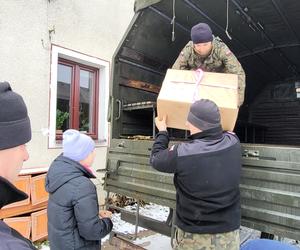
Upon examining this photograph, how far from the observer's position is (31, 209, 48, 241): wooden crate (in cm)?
444

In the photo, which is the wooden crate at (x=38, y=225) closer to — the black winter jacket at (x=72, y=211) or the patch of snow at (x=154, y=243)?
the patch of snow at (x=154, y=243)

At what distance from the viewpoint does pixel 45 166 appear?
506 centimetres

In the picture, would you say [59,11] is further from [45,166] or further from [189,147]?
[189,147]

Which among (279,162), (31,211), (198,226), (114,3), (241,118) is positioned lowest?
(31,211)

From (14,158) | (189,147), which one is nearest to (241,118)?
(189,147)

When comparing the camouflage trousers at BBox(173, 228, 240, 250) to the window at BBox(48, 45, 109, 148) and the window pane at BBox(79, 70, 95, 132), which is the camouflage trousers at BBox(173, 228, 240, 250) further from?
the window pane at BBox(79, 70, 95, 132)

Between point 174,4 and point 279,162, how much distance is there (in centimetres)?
194

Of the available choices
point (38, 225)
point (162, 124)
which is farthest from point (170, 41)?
point (38, 225)

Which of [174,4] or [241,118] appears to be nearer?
[174,4]

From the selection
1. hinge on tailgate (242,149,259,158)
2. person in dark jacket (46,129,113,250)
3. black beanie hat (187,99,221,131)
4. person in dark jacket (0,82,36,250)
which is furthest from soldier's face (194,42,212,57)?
person in dark jacket (0,82,36,250)

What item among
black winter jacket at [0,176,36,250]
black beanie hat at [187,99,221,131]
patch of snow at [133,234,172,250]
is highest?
black beanie hat at [187,99,221,131]

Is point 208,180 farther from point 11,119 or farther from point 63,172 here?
point 11,119

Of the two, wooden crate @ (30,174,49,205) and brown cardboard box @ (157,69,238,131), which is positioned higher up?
brown cardboard box @ (157,69,238,131)

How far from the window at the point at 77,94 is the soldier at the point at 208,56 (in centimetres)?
271
